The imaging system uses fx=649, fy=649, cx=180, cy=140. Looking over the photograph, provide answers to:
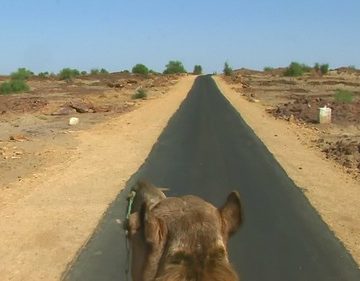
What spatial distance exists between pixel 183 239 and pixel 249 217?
7.79 meters

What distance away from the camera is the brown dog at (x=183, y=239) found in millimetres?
2469

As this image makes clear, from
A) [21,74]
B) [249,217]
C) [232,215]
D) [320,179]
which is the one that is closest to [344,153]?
[320,179]

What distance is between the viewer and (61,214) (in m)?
10.5

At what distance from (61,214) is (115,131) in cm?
1324

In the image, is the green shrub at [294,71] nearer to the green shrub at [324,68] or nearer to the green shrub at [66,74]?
the green shrub at [324,68]

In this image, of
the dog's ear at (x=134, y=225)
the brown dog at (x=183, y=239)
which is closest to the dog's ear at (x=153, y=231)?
the brown dog at (x=183, y=239)

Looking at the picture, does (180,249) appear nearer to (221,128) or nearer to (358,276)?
(358,276)

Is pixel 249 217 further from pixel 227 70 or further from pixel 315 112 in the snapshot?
pixel 227 70

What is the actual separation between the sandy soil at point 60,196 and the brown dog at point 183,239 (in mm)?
5000

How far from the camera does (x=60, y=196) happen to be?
1194cm

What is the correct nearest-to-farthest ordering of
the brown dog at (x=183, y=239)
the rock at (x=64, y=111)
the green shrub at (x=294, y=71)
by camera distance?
the brown dog at (x=183, y=239), the rock at (x=64, y=111), the green shrub at (x=294, y=71)

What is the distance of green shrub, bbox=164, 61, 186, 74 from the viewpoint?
150m

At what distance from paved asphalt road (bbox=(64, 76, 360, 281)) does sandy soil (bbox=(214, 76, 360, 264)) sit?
0.23 meters

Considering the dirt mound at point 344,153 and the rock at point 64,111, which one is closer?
the dirt mound at point 344,153
